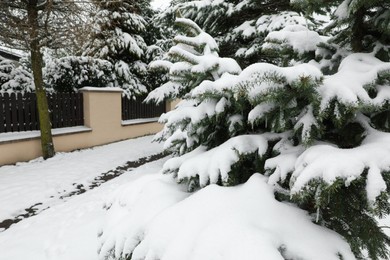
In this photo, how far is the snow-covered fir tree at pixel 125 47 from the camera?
37.4ft

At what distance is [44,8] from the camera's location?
6805 mm

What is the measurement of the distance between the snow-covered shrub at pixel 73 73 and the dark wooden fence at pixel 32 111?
1094 mm

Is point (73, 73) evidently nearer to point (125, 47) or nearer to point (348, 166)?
point (125, 47)

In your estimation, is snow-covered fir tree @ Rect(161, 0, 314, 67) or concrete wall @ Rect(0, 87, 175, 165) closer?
snow-covered fir tree @ Rect(161, 0, 314, 67)

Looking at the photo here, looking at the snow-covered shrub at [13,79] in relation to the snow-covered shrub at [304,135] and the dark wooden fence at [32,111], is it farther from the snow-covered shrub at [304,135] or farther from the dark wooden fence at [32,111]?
the snow-covered shrub at [304,135]

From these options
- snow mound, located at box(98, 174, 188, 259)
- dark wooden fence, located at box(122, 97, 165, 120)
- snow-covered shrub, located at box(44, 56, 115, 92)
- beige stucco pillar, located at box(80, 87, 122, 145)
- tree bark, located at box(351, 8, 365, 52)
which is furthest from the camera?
dark wooden fence, located at box(122, 97, 165, 120)

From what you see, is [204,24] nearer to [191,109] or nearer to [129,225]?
[191,109]

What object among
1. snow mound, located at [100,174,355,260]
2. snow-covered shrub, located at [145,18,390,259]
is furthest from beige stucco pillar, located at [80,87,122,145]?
snow mound, located at [100,174,355,260]

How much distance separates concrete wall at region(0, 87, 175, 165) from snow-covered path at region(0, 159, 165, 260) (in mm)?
2840

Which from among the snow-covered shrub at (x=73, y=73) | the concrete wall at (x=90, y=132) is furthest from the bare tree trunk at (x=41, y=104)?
the snow-covered shrub at (x=73, y=73)

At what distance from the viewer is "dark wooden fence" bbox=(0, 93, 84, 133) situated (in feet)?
23.1

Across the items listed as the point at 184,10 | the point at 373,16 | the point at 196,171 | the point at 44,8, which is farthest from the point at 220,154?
the point at 44,8

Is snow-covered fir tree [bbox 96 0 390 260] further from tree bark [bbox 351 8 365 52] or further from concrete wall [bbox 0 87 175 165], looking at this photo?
concrete wall [bbox 0 87 175 165]

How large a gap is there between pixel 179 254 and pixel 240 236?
0.92 ft
